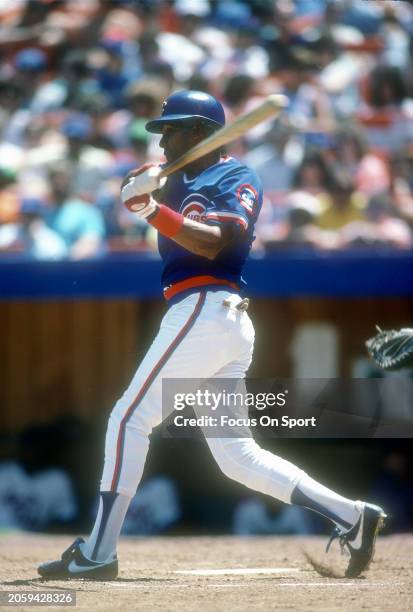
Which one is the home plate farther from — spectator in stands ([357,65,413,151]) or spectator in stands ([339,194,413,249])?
spectator in stands ([357,65,413,151])

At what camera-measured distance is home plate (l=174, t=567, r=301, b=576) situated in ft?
14.4

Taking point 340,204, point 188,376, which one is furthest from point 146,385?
point 340,204

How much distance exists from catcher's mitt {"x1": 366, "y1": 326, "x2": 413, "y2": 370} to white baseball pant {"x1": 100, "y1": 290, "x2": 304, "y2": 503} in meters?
0.66

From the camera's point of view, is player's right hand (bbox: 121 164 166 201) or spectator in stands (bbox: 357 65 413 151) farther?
spectator in stands (bbox: 357 65 413 151)

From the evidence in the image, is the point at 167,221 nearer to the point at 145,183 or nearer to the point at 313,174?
the point at 145,183

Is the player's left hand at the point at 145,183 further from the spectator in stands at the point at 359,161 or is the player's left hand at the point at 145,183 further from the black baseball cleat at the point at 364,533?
the spectator in stands at the point at 359,161

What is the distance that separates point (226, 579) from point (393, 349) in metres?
1.08

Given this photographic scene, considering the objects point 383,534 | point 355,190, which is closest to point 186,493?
point 383,534

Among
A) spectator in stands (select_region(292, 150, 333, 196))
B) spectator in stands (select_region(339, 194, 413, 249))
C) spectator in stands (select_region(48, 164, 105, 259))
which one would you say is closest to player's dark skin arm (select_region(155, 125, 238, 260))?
spectator in stands (select_region(339, 194, 413, 249))

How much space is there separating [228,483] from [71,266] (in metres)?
1.57

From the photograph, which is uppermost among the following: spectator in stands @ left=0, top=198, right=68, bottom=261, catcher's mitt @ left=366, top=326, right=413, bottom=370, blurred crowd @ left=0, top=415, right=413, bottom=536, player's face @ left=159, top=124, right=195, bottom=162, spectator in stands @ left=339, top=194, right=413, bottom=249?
player's face @ left=159, top=124, right=195, bottom=162

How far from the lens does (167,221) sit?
3.78 m

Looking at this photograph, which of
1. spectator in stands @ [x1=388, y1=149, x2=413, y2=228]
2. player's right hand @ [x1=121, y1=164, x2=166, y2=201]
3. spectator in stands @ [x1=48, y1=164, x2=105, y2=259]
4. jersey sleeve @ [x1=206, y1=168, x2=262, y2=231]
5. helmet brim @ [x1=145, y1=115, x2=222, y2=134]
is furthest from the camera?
spectator in stands @ [x1=388, y1=149, x2=413, y2=228]

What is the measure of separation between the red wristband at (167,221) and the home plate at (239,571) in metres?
1.40
